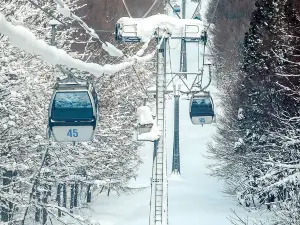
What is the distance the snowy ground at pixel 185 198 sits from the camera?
28.4 metres

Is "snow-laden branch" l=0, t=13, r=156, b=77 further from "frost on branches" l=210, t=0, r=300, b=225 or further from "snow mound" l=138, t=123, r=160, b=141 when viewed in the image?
"frost on branches" l=210, t=0, r=300, b=225

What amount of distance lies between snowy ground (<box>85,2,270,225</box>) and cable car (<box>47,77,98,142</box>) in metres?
15.8

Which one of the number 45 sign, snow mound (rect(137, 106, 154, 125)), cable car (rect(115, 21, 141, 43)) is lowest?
the number 45 sign

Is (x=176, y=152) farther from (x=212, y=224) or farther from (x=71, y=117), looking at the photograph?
(x=71, y=117)

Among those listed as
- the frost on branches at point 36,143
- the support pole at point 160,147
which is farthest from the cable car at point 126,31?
the frost on branches at point 36,143

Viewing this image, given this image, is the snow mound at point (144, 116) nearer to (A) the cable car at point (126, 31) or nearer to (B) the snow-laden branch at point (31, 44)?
(A) the cable car at point (126, 31)

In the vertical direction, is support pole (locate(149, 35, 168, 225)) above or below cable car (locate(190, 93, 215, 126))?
below

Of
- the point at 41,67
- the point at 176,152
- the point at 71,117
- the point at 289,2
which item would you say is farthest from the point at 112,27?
the point at 71,117

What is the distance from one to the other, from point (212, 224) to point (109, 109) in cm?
615

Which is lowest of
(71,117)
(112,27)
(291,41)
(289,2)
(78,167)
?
(71,117)

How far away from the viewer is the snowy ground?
2839 cm

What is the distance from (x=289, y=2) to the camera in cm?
2531

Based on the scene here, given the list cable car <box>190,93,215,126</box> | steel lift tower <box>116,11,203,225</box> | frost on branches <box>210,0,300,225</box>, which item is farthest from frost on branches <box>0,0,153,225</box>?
frost on branches <box>210,0,300,225</box>

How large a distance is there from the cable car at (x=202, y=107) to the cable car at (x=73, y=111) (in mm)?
10651
